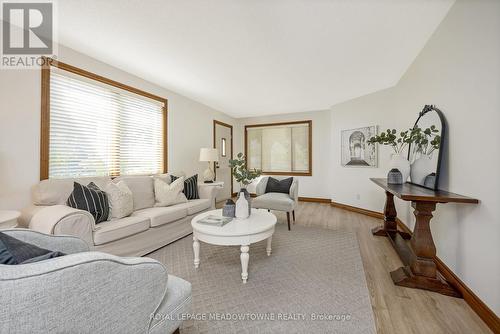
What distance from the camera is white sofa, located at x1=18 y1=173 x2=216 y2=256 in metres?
1.78

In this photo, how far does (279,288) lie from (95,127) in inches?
117

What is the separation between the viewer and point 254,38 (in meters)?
2.25

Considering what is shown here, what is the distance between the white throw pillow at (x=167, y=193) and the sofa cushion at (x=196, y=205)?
5.3 inches

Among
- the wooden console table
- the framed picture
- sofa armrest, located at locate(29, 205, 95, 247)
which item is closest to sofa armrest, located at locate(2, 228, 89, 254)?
sofa armrest, located at locate(29, 205, 95, 247)

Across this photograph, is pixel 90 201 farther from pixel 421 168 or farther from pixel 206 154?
pixel 421 168

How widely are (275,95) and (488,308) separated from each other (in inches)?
153

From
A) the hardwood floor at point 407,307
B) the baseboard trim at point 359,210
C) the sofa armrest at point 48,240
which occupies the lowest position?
the hardwood floor at point 407,307

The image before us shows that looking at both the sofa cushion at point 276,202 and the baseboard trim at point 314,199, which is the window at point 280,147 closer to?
the baseboard trim at point 314,199

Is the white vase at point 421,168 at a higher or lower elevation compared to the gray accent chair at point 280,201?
higher

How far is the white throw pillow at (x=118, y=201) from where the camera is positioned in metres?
2.37

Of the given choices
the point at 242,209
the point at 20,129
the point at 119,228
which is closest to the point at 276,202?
the point at 242,209

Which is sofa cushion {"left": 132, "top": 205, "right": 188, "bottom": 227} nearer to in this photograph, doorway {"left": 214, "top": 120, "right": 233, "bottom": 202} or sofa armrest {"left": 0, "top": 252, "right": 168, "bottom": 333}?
sofa armrest {"left": 0, "top": 252, "right": 168, "bottom": 333}

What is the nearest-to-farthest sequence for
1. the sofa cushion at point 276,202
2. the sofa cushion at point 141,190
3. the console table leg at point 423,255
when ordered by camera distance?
the console table leg at point 423,255
the sofa cushion at point 141,190
the sofa cushion at point 276,202

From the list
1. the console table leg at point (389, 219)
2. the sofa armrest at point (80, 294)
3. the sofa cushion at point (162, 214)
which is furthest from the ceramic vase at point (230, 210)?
the console table leg at point (389, 219)
